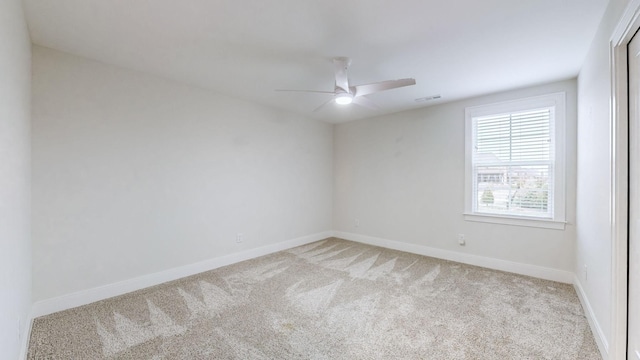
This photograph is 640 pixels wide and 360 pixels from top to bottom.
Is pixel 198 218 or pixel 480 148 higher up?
pixel 480 148

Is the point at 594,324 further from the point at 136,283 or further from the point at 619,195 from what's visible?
the point at 136,283

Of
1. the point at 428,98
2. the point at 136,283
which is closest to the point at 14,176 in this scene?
the point at 136,283

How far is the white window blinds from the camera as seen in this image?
340 cm

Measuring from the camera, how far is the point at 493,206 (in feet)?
12.5

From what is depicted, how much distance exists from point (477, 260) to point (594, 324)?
1.71 meters

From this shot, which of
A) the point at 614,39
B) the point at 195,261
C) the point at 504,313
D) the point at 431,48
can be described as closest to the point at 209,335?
the point at 195,261

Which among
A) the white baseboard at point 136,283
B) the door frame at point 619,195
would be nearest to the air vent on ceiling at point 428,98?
the door frame at point 619,195

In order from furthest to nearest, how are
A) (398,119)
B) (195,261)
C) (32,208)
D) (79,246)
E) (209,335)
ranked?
(398,119)
(195,261)
(79,246)
(32,208)
(209,335)

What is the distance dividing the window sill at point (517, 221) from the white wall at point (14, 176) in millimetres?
4580

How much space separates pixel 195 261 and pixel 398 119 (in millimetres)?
3795

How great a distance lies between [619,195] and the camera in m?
1.68

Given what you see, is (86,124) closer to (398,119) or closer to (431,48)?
(431,48)

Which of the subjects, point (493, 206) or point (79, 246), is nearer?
point (79, 246)

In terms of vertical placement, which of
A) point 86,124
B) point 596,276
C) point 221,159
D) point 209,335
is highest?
point 86,124
